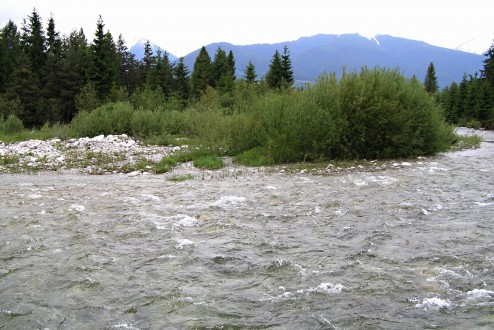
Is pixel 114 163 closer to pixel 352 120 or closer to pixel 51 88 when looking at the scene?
pixel 352 120

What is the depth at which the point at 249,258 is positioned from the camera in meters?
6.20

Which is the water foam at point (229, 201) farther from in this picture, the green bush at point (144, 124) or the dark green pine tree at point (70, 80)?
the dark green pine tree at point (70, 80)

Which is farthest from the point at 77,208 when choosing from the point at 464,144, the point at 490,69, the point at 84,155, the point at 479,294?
the point at 490,69

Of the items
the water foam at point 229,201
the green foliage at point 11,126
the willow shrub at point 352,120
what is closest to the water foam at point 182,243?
the water foam at point 229,201

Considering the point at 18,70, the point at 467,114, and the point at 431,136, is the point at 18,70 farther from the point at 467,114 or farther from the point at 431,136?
the point at 467,114

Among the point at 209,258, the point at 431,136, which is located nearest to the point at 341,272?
the point at 209,258

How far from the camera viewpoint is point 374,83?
58.0 feet

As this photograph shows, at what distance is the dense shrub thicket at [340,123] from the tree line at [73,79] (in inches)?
968

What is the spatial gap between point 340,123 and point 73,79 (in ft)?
146

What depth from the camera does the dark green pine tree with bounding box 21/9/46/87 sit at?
5705 cm

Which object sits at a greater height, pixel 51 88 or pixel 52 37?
pixel 52 37

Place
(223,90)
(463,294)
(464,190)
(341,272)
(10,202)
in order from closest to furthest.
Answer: (463,294) → (341,272) → (10,202) → (464,190) → (223,90)

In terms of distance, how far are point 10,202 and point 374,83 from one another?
47.3 feet

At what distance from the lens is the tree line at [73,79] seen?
49150 mm
